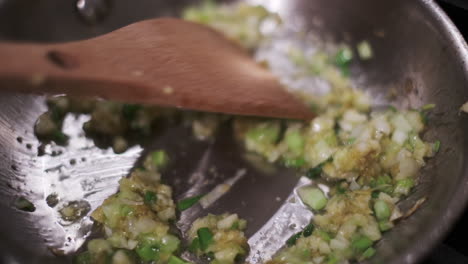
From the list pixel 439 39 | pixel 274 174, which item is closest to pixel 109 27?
pixel 274 174

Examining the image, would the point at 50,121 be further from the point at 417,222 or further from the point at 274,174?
the point at 417,222

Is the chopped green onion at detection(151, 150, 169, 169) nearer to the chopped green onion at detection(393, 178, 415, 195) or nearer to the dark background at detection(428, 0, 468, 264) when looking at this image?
the chopped green onion at detection(393, 178, 415, 195)

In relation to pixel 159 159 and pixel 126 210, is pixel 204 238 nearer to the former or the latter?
pixel 126 210

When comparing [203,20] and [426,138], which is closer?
[426,138]

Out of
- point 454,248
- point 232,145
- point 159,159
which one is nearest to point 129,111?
point 159,159

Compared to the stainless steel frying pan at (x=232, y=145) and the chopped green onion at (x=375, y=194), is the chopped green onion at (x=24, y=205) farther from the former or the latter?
the chopped green onion at (x=375, y=194)

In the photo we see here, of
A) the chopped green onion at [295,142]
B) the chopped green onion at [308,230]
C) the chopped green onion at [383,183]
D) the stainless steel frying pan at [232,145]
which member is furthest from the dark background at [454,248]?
the chopped green onion at [295,142]
